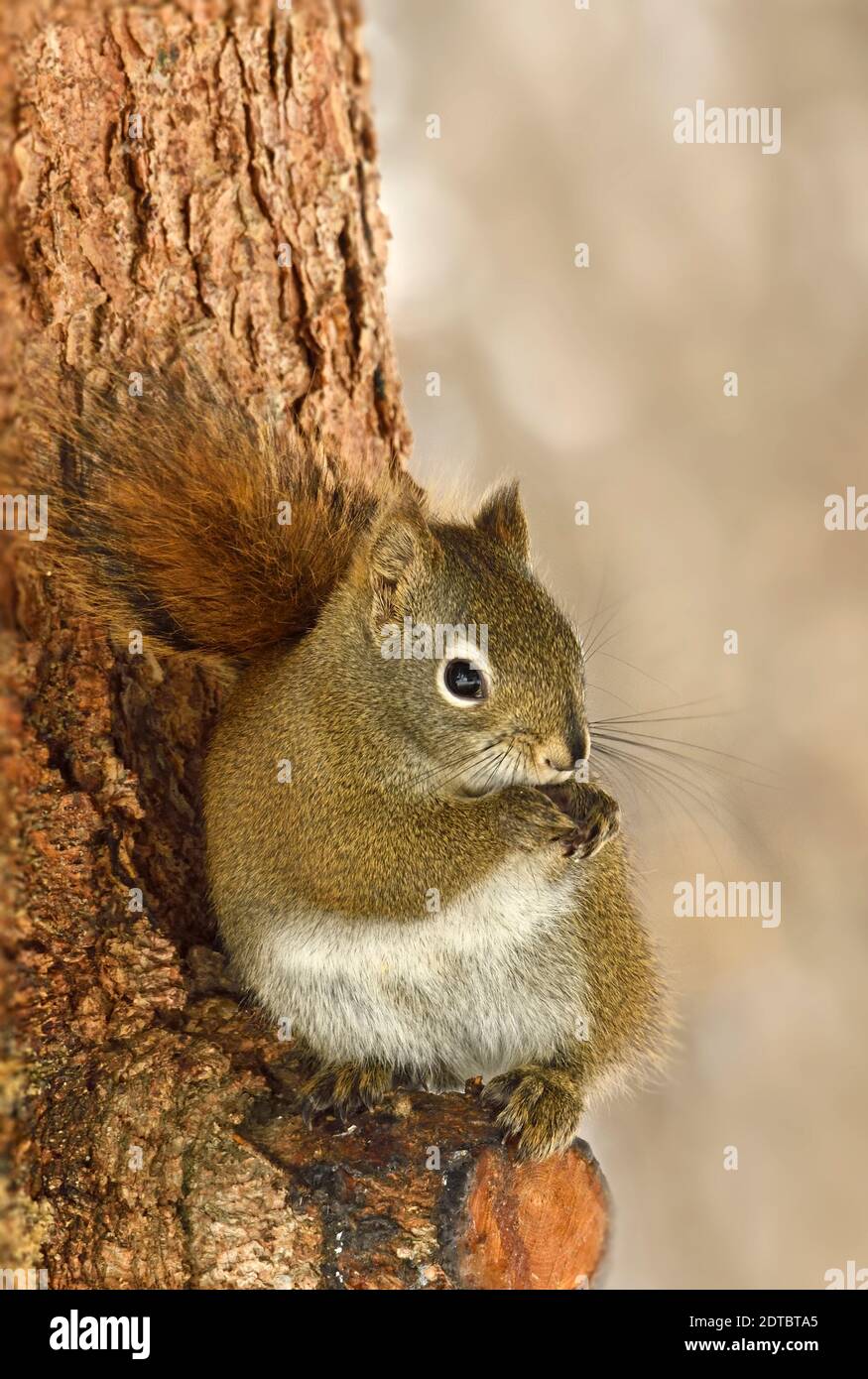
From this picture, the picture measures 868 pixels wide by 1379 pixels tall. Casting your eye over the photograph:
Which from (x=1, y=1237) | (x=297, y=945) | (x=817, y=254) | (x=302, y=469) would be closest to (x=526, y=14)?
(x=817, y=254)

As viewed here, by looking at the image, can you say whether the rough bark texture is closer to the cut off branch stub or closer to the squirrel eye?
the cut off branch stub

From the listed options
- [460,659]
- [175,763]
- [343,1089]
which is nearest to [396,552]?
[460,659]

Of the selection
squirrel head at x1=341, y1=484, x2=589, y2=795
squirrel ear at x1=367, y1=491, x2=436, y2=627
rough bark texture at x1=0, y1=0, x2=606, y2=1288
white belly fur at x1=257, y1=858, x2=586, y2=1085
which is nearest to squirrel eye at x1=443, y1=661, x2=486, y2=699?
squirrel head at x1=341, y1=484, x2=589, y2=795

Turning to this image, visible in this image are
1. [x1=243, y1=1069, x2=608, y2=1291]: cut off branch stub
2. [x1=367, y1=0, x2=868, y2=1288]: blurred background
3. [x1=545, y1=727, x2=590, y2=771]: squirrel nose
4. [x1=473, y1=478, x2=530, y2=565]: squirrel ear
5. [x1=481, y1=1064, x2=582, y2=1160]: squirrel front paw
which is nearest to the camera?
[x1=243, y1=1069, x2=608, y2=1291]: cut off branch stub

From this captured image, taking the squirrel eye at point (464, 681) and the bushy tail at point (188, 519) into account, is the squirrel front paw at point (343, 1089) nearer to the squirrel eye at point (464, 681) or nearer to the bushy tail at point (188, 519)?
the squirrel eye at point (464, 681)

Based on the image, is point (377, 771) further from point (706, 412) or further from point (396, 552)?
point (706, 412)
